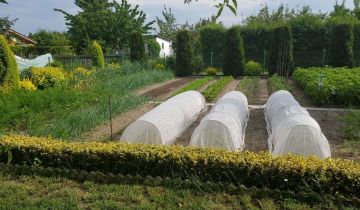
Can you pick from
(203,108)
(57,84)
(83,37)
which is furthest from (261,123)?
(83,37)

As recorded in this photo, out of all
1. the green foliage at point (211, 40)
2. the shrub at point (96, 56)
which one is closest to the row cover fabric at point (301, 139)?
the shrub at point (96, 56)

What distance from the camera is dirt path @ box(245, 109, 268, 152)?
25.4ft

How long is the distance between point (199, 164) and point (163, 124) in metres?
2.43

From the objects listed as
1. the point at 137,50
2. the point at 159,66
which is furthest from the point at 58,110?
the point at 137,50

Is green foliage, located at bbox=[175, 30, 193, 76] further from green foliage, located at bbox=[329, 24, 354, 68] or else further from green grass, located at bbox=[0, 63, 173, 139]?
green grass, located at bbox=[0, 63, 173, 139]

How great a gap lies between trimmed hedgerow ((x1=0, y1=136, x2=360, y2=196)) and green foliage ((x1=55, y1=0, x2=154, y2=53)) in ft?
82.0

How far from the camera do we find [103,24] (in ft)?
100.0

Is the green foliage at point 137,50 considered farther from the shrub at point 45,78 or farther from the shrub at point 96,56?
Answer: the shrub at point 45,78

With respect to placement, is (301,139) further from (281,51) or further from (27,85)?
(281,51)

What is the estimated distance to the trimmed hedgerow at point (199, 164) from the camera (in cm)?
473

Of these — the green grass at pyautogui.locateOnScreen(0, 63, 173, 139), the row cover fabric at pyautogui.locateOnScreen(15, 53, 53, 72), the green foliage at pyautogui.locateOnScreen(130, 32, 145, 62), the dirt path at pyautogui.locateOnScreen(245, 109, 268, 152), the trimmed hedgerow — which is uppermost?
the green foliage at pyautogui.locateOnScreen(130, 32, 145, 62)

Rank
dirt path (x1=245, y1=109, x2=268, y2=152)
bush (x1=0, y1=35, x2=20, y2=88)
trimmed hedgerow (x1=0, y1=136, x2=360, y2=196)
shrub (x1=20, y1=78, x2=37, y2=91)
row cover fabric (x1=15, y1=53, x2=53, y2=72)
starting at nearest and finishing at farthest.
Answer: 1. trimmed hedgerow (x1=0, y1=136, x2=360, y2=196)
2. dirt path (x1=245, y1=109, x2=268, y2=152)
3. bush (x1=0, y1=35, x2=20, y2=88)
4. shrub (x1=20, y1=78, x2=37, y2=91)
5. row cover fabric (x1=15, y1=53, x2=53, y2=72)

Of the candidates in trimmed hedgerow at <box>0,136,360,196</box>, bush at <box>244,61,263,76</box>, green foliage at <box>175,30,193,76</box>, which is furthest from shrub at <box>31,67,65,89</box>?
bush at <box>244,61,263,76</box>

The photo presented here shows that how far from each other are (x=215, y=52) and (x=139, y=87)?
13415 mm
